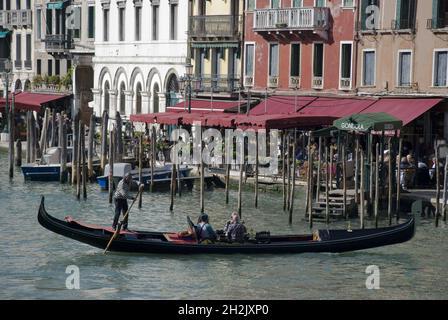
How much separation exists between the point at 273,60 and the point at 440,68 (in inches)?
304

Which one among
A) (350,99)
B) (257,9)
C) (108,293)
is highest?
(257,9)

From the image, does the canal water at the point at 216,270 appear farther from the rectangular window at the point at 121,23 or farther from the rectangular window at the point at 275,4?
the rectangular window at the point at 121,23

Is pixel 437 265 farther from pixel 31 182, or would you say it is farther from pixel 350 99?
pixel 31 182

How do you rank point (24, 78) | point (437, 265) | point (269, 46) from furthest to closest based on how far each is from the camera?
point (24, 78) < point (269, 46) < point (437, 265)

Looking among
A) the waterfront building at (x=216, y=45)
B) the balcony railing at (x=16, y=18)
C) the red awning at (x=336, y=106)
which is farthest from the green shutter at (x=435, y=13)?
the balcony railing at (x=16, y=18)

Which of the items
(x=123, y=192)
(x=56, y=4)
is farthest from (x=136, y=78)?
(x=123, y=192)

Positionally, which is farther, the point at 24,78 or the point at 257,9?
the point at 24,78

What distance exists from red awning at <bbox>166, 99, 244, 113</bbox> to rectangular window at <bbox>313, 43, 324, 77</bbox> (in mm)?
3166

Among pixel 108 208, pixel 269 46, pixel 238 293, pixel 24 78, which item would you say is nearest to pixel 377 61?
pixel 269 46

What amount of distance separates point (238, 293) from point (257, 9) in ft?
66.1

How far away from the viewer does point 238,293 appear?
23812mm

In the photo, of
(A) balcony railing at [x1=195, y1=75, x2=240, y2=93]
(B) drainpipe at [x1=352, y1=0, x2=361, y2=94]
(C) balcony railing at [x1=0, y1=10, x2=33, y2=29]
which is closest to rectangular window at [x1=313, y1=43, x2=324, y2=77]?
(B) drainpipe at [x1=352, y1=0, x2=361, y2=94]

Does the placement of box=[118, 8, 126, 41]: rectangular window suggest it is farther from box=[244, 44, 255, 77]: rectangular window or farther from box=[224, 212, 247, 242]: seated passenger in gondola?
box=[224, 212, 247, 242]: seated passenger in gondola

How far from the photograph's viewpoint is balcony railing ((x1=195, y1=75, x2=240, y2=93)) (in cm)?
4409
